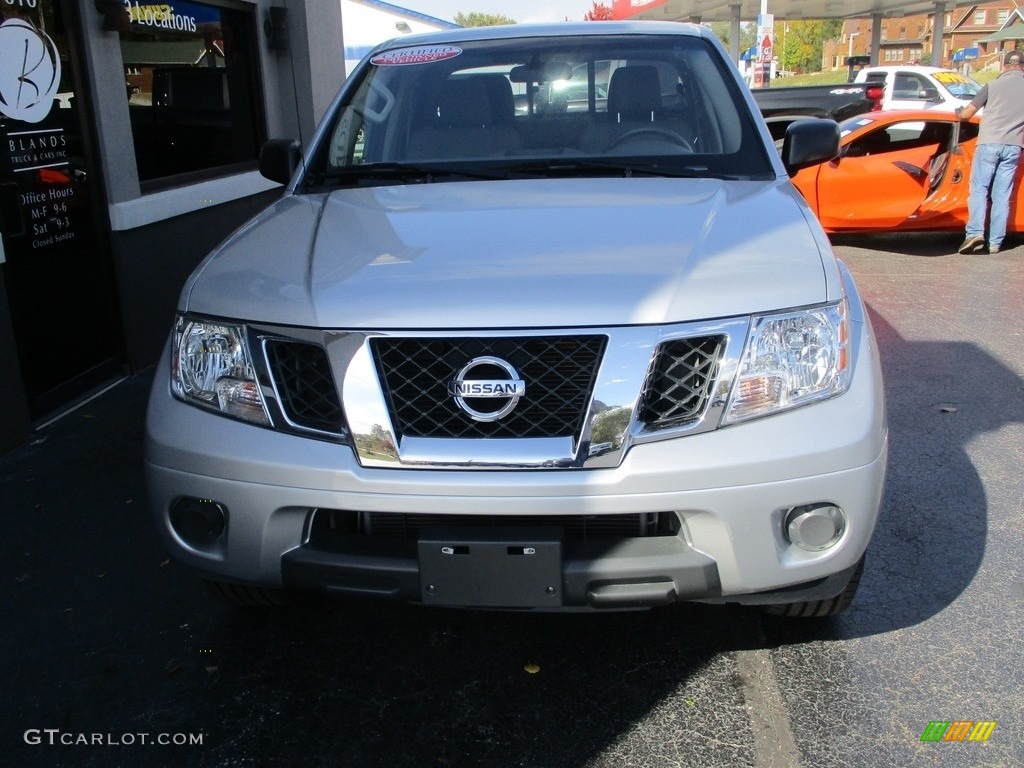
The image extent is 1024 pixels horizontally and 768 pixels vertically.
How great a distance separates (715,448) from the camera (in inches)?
88.4

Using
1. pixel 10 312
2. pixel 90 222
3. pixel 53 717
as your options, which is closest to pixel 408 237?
pixel 53 717

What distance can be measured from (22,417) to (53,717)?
7.99ft

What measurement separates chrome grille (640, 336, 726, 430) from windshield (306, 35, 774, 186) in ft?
3.92

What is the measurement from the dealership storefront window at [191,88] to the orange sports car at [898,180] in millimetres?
5271

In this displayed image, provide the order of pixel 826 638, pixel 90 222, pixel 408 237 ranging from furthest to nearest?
pixel 90 222, pixel 826 638, pixel 408 237

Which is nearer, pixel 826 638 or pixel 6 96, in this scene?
pixel 826 638

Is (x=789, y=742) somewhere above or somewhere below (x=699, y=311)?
below

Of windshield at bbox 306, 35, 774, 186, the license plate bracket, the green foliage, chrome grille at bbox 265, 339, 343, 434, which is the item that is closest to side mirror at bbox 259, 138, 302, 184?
windshield at bbox 306, 35, 774, 186

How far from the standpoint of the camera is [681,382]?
228 centimetres

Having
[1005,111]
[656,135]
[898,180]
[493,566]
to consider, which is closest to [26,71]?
[656,135]

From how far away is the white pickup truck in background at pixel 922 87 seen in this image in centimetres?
1884

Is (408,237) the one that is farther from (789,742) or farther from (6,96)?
(6,96)

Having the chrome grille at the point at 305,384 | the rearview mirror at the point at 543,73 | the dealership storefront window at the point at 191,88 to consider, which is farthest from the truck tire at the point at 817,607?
the dealership storefront window at the point at 191,88

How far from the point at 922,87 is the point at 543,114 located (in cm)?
1818
